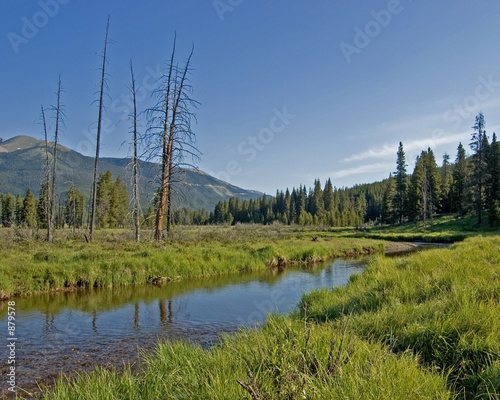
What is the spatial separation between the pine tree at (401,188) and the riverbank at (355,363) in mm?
64845

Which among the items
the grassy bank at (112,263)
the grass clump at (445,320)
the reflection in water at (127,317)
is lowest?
the reflection in water at (127,317)

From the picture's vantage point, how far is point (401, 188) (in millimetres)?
66000

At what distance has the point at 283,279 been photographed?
17.2m

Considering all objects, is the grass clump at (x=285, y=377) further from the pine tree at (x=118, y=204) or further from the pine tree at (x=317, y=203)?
the pine tree at (x=317, y=203)

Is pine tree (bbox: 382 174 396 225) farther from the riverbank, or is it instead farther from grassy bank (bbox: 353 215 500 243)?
the riverbank

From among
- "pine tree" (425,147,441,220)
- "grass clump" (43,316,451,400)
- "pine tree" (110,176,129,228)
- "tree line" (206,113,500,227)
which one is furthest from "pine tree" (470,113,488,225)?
"pine tree" (110,176,129,228)

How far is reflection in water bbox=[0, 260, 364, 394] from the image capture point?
6859mm

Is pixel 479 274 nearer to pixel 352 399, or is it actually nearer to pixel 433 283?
pixel 433 283

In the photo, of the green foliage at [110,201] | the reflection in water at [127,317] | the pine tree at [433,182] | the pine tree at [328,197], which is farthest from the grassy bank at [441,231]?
the pine tree at [328,197]

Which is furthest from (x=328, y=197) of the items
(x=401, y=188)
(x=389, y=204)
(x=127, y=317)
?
(x=127, y=317)

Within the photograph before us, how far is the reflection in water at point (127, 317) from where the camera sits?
6859 mm

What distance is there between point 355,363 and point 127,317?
8.58 metres

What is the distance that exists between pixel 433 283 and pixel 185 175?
53.7ft

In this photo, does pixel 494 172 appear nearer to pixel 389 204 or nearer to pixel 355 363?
pixel 389 204
